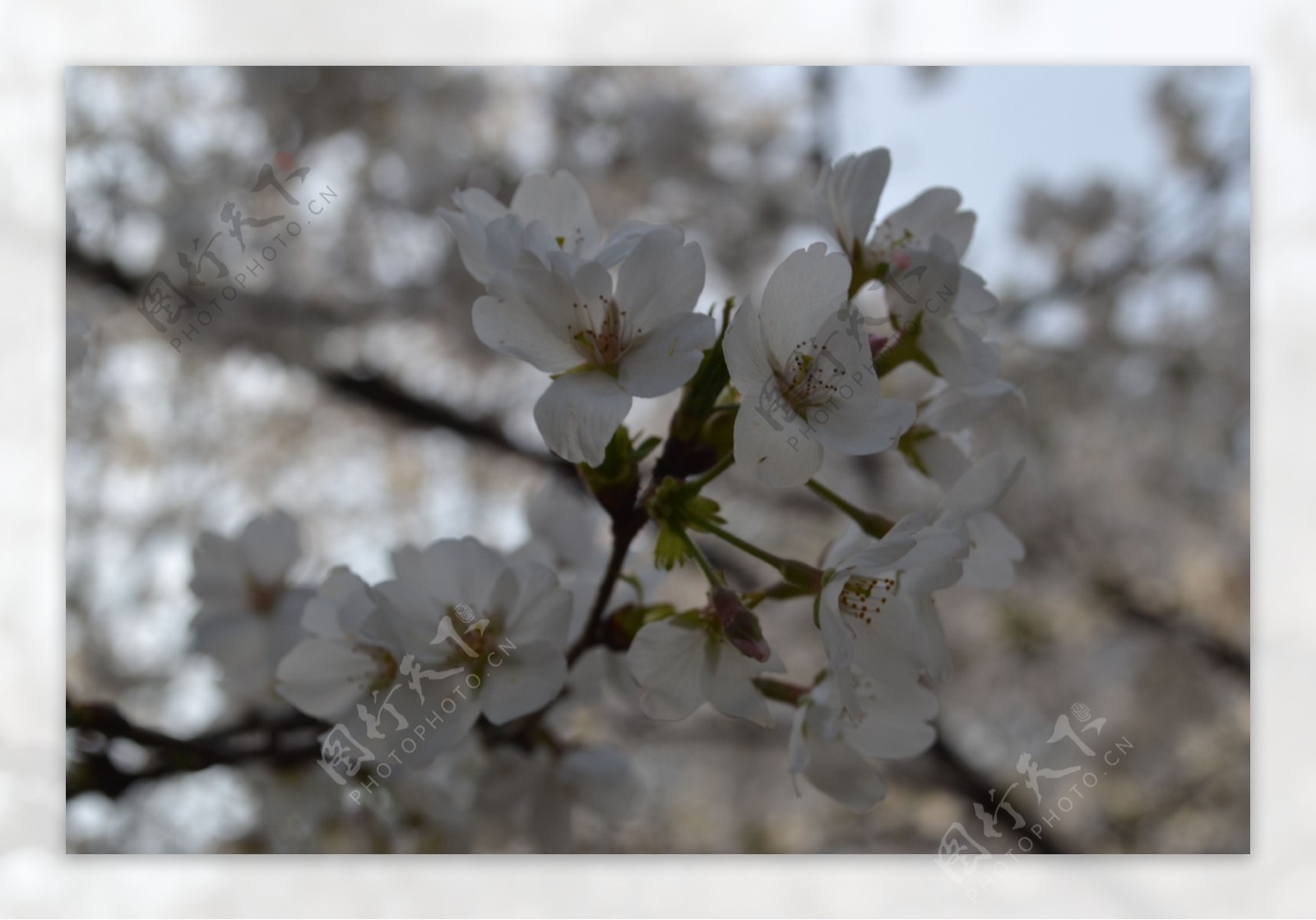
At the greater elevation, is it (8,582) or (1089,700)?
(8,582)

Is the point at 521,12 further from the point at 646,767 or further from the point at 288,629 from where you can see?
the point at 646,767

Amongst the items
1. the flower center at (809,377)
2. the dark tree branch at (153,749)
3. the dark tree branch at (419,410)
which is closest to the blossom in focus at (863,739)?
the flower center at (809,377)

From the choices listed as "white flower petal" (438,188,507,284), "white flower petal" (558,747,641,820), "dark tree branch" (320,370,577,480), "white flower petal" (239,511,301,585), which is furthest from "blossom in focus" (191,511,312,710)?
"dark tree branch" (320,370,577,480)

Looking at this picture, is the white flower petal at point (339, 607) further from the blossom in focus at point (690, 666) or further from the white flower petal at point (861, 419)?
the white flower petal at point (861, 419)

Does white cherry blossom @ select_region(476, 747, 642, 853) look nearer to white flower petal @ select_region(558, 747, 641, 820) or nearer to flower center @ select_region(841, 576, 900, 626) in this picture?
white flower petal @ select_region(558, 747, 641, 820)

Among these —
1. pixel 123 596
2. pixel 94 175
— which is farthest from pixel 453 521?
pixel 94 175

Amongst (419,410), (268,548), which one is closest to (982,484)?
(268,548)
